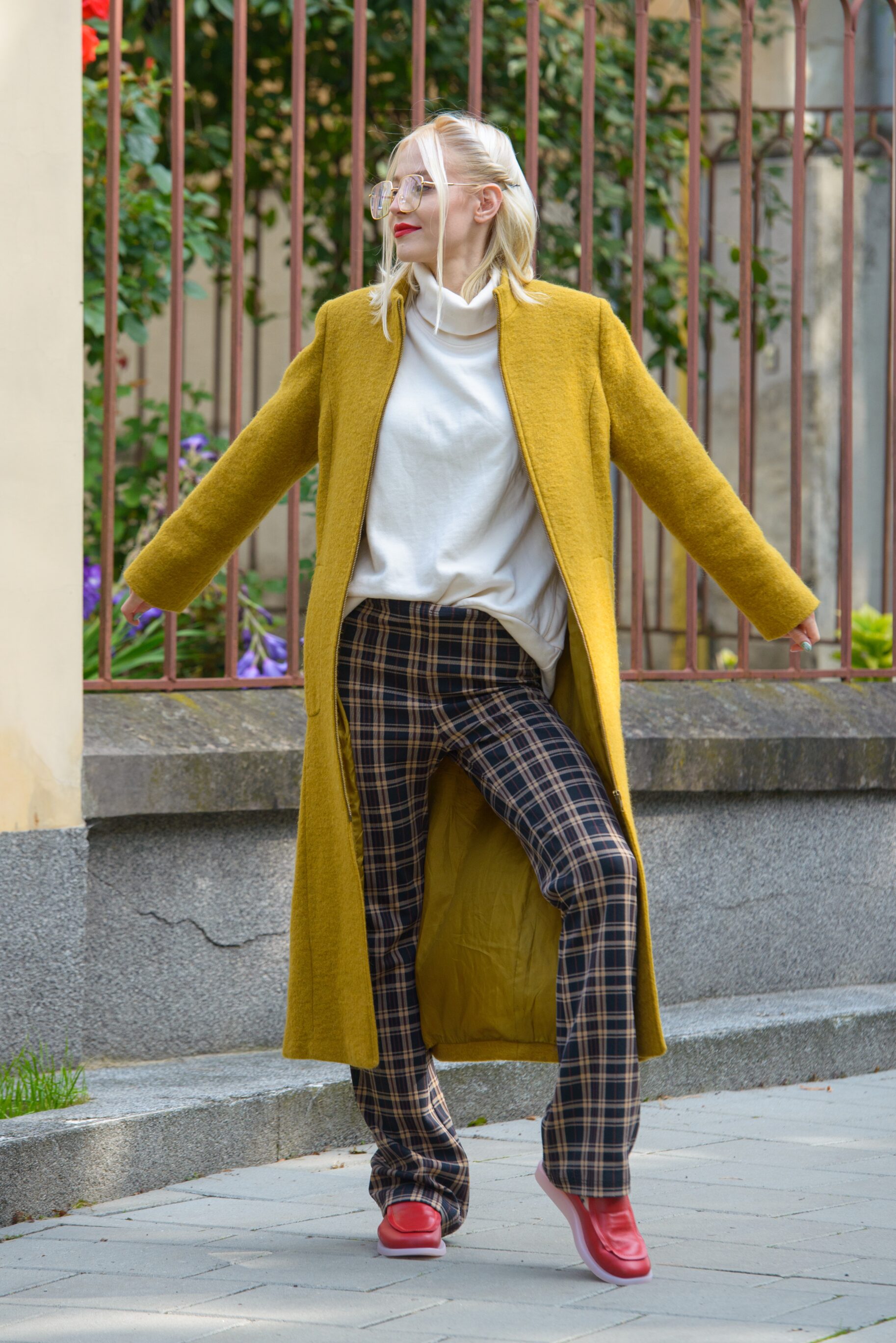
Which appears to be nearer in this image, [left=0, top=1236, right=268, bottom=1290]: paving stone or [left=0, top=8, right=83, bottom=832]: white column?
[left=0, top=1236, right=268, bottom=1290]: paving stone

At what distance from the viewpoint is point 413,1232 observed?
2912 millimetres

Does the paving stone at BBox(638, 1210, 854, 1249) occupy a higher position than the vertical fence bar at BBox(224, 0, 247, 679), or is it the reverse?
the vertical fence bar at BBox(224, 0, 247, 679)

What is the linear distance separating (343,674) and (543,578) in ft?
1.14

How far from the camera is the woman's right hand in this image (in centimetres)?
313

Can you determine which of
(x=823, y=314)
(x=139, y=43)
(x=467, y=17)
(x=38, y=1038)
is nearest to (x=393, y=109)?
(x=467, y=17)

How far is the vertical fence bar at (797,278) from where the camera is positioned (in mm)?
4938

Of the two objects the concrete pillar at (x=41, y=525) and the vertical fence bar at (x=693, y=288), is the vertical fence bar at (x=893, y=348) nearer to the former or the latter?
the vertical fence bar at (x=693, y=288)

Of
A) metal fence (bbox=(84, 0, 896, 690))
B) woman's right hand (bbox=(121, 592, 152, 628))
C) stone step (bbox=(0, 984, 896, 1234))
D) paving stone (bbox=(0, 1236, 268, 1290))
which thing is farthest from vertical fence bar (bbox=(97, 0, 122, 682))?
paving stone (bbox=(0, 1236, 268, 1290))

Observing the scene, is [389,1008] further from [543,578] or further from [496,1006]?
[543,578]

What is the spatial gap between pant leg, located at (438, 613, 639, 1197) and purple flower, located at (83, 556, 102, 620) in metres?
2.12

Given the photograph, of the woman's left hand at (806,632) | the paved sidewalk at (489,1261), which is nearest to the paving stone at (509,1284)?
the paved sidewalk at (489,1261)

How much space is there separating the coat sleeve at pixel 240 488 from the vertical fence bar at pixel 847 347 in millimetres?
2355

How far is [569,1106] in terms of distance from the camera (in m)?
2.76

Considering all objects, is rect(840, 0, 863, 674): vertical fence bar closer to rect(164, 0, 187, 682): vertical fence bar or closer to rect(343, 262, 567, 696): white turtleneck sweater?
rect(164, 0, 187, 682): vertical fence bar
